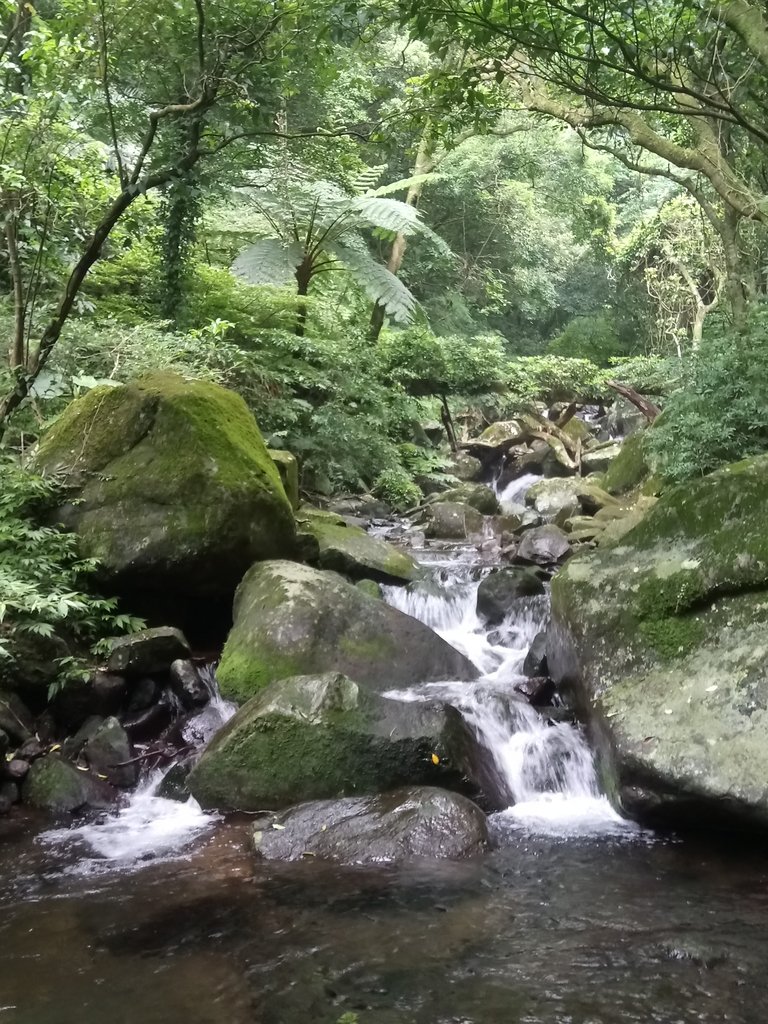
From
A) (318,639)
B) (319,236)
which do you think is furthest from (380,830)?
(319,236)

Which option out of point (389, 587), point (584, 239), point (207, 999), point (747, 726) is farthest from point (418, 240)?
point (207, 999)

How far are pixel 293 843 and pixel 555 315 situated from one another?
23.1 metres

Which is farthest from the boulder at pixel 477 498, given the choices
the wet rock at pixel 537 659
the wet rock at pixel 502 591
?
the wet rock at pixel 537 659

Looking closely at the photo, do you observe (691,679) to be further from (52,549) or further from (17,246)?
(17,246)

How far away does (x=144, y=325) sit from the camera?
855cm

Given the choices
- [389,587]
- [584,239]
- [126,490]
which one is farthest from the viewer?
[584,239]

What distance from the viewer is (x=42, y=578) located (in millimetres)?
5758

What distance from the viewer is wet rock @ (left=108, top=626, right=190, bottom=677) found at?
5.69m

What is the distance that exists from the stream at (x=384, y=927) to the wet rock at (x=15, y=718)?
0.69m

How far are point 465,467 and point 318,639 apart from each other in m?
9.74

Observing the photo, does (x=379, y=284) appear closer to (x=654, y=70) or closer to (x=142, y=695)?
(x=654, y=70)

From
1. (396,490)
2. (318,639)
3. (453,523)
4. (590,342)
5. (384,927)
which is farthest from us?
(590,342)

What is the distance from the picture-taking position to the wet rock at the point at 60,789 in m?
Answer: 4.81

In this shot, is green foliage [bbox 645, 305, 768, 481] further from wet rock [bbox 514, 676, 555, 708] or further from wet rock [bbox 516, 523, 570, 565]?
wet rock [bbox 514, 676, 555, 708]
